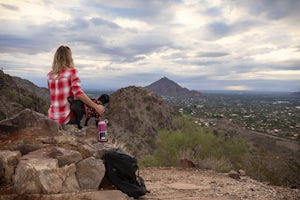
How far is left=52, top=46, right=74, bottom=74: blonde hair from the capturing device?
21.5 ft

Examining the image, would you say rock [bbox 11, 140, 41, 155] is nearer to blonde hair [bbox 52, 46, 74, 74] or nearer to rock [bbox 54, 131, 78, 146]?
rock [bbox 54, 131, 78, 146]

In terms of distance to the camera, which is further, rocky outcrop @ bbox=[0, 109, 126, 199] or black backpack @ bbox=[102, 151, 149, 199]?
black backpack @ bbox=[102, 151, 149, 199]

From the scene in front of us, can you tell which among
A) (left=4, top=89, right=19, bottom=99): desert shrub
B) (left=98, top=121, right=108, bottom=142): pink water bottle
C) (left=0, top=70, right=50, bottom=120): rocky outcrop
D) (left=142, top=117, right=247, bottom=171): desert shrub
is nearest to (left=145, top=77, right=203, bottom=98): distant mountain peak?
(left=0, top=70, right=50, bottom=120): rocky outcrop

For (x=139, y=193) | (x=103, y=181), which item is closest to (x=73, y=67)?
(x=103, y=181)

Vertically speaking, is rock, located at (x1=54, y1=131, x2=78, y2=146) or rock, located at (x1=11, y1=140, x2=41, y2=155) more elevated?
rock, located at (x1=54, y1=131, x2=78, y2=146)

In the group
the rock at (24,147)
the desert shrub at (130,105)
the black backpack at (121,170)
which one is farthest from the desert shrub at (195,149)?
the desert shrub at (130,105)

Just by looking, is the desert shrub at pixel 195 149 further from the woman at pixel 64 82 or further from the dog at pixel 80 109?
the woman at pixel 64 82

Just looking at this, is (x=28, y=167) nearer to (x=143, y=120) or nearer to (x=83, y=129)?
(x=83, y=129)

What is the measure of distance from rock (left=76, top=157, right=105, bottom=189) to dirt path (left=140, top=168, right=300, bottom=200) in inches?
62.0

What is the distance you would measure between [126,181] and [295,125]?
6696cm

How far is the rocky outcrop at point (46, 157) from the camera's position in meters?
5.68

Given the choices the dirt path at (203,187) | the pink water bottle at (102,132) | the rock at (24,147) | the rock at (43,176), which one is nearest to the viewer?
the rock at (43,176)

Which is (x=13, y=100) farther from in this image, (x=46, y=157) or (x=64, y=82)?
(x=46, y=157)

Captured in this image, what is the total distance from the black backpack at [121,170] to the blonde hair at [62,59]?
1738mm
